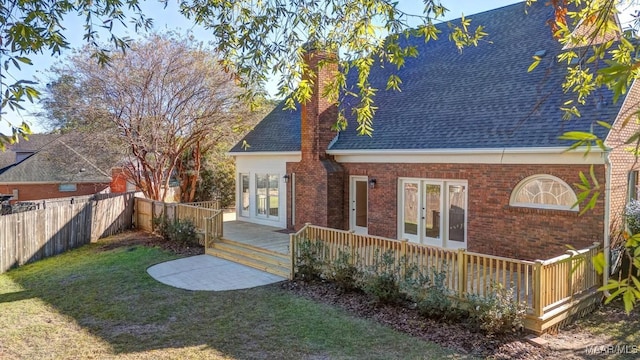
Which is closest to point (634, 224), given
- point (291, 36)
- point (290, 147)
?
point (291, 36)

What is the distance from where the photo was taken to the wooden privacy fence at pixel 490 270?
688cm

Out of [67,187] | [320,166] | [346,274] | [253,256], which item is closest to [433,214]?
[346,274]

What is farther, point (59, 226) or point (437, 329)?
point (59, 226)

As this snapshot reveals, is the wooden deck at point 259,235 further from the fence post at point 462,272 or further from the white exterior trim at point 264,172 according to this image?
the fence post at point 462,272

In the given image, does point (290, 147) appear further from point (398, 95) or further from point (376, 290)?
point (376, 290)

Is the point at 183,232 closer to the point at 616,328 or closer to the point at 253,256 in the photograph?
the point at 253,256

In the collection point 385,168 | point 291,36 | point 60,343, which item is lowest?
point 60,343

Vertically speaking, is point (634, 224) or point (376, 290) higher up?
point (634, 224)

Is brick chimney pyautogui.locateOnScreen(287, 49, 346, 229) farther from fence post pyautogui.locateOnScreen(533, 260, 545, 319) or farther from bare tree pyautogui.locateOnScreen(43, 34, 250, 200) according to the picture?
fence post pyautogui.locateOnScreen(533, 260, 545, 319)

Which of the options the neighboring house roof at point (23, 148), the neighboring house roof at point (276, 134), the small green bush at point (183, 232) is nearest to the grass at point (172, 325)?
the small green bush at point (183, 232)

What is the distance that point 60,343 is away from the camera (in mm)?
6738

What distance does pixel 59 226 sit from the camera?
1405 centimetres

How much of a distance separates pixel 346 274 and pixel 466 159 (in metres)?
4.28

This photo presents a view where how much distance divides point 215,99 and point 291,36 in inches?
503
